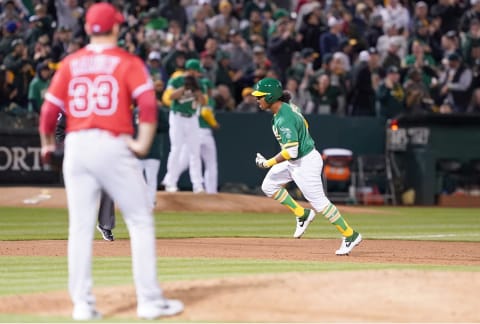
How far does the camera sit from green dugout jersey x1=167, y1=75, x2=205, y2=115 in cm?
2095

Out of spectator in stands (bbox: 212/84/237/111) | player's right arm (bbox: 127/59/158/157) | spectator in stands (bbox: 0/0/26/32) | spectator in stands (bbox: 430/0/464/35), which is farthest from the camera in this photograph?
spectator in stands (bbox: 430/0/464/35)

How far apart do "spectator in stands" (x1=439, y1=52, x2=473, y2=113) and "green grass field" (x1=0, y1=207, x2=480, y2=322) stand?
3354 mm

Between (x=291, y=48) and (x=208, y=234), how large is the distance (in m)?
9.67

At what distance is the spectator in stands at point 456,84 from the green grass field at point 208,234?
3354 mm

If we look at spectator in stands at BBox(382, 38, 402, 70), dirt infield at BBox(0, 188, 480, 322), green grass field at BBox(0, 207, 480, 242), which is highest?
spectator in stands at BBox(382, 38, 402, 70)

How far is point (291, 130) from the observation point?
517 inches

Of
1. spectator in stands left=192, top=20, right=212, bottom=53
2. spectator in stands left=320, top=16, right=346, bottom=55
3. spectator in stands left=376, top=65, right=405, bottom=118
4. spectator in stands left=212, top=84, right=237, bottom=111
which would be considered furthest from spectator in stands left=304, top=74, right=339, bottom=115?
spectator in stands left=192, top=20, right=212, bottom=53

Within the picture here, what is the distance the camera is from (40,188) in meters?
22.0

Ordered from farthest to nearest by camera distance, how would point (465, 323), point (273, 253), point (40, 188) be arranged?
point (40, 188)
point (273, 253)
point (465, 323)

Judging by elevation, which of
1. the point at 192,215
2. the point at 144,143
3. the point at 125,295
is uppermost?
the point at 144,143

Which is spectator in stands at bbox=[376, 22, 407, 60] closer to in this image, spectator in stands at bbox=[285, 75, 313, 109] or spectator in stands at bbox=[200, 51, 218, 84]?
spectator in stands at bbox=[285, 75, 313, 109]

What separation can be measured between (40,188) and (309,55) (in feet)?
20.3

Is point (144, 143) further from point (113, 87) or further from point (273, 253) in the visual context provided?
point (273, 253)

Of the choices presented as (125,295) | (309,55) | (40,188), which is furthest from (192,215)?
(125,295)
